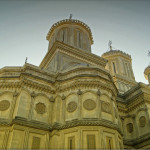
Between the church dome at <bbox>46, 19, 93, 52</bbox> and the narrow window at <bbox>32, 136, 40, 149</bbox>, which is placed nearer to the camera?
the narrow window at <bbox>32, 136, 40, 149</bbox>

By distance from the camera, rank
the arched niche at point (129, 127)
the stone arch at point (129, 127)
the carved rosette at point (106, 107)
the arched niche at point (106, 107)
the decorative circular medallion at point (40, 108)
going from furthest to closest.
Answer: the stone arch at point (129, 127)
the arched niche at point (129, 127)
the decorative circular medallion at point (40, 108)
the carved rosette at point (106, 107)
the arched niche at point (106, 107)

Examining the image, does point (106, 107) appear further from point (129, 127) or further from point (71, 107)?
point (129, 127)

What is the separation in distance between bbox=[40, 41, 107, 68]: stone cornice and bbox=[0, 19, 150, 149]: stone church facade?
146 centimetres

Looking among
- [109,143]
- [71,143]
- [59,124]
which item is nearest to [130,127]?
[109,143]

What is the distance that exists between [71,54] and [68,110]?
10037 mm

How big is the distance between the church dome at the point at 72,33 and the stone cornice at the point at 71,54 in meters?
2.19

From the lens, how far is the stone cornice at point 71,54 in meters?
25.0

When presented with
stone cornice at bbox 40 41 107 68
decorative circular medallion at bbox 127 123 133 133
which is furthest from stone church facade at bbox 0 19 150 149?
stone cornice at bbox 40 41 107 68

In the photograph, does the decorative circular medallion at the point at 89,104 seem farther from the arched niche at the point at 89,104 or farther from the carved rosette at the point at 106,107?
the carved rosette at the point at 106,107

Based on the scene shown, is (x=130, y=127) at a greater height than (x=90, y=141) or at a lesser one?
greater

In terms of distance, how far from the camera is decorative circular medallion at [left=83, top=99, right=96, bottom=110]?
1700cm

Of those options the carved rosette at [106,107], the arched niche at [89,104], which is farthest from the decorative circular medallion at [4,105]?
the carved rosette at [106,107]

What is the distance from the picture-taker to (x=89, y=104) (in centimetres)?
1720

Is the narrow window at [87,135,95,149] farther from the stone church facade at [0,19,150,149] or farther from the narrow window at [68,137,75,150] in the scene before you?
the narrow window at [68,137,75,150]
